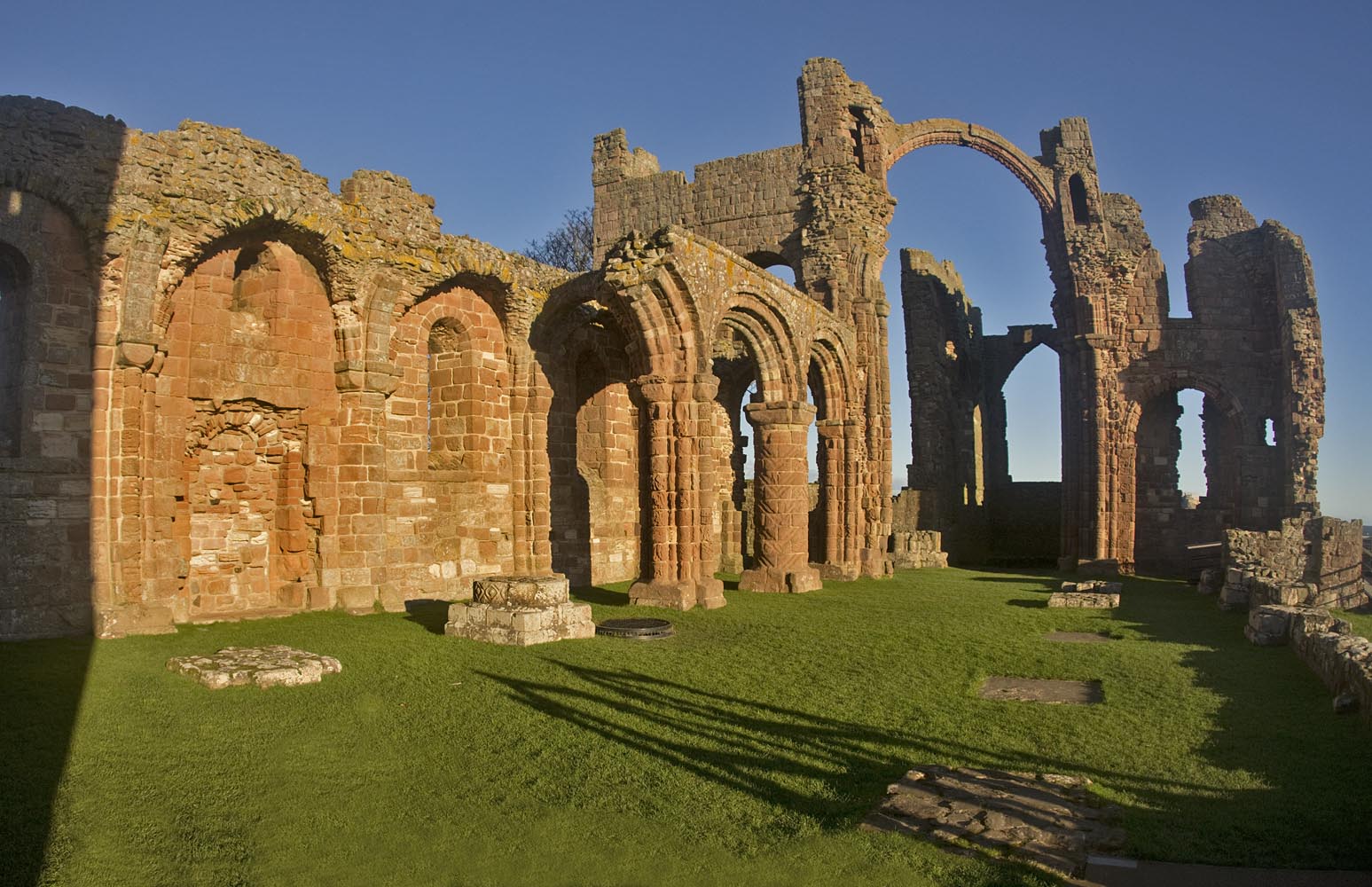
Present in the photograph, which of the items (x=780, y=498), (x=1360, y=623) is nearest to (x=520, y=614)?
(x=780, y=498)

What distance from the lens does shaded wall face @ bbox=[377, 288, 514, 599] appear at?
13.3m

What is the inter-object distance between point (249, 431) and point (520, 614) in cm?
449

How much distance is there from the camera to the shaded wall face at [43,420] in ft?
29.7

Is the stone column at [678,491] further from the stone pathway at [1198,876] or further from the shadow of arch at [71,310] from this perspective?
the stone pathway at [1198,876]

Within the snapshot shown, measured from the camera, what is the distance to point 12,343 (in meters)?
9.48

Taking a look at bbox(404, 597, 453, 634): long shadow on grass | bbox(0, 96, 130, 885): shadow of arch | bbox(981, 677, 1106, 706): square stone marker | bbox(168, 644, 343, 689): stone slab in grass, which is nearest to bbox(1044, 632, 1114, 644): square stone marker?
bbox(981, 677, 1106, 706): square stone marker

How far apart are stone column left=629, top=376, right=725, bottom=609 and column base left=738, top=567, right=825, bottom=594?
2.02m

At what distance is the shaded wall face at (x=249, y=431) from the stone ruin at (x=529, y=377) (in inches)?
1.4

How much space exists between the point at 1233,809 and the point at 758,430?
11.6m

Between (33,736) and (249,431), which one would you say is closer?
(33,736)

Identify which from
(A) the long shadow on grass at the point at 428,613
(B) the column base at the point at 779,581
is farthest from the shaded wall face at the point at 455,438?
(B) the column base at the point at 779,581

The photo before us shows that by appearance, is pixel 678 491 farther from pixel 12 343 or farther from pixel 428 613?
pixel 12 343

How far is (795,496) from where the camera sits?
51.1 feet

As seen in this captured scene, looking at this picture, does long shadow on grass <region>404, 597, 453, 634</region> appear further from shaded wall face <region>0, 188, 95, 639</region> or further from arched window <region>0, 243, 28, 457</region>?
arched window <region>0, 243, 28, 457</region>
